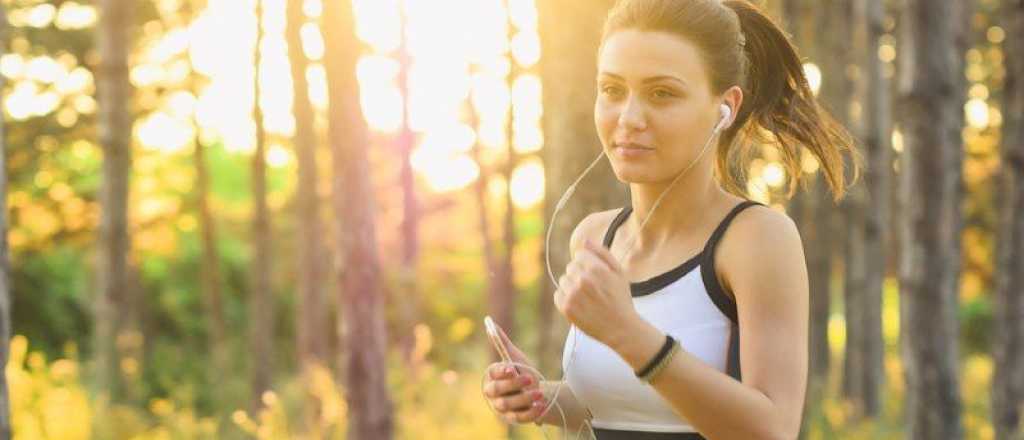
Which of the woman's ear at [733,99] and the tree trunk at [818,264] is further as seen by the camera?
the tree trunk at [818,264]

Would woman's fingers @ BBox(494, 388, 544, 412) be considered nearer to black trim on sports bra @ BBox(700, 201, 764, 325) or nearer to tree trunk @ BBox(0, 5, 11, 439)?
black trim on sports bra @ BBox(700, 201, 764, 325)

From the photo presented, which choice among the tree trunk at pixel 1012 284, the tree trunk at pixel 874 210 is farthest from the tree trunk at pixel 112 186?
the tree trunk at pixel 1012 284

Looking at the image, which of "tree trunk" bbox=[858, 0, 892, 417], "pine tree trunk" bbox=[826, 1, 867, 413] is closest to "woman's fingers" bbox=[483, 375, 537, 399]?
"tree trunk" bbox=[858, 0, 892, 417]

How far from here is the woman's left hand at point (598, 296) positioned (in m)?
2.65

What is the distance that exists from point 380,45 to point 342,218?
16.2m

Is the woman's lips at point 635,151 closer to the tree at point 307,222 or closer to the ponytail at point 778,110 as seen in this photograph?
the ponytail at point 778,110

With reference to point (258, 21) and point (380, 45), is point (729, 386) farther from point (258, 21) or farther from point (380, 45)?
point (380, 45)

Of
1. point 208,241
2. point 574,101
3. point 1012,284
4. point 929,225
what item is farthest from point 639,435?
point 208,241

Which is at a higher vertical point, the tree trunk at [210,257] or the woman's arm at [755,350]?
the woman's arm at [755,350]

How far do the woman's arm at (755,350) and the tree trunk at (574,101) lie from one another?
134 inches

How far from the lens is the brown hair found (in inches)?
120

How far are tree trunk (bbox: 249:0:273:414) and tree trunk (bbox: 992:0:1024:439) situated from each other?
30.8ft

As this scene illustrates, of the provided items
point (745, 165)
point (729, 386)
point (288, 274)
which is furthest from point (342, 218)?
point (288, 274)

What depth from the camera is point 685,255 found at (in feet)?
10.0
